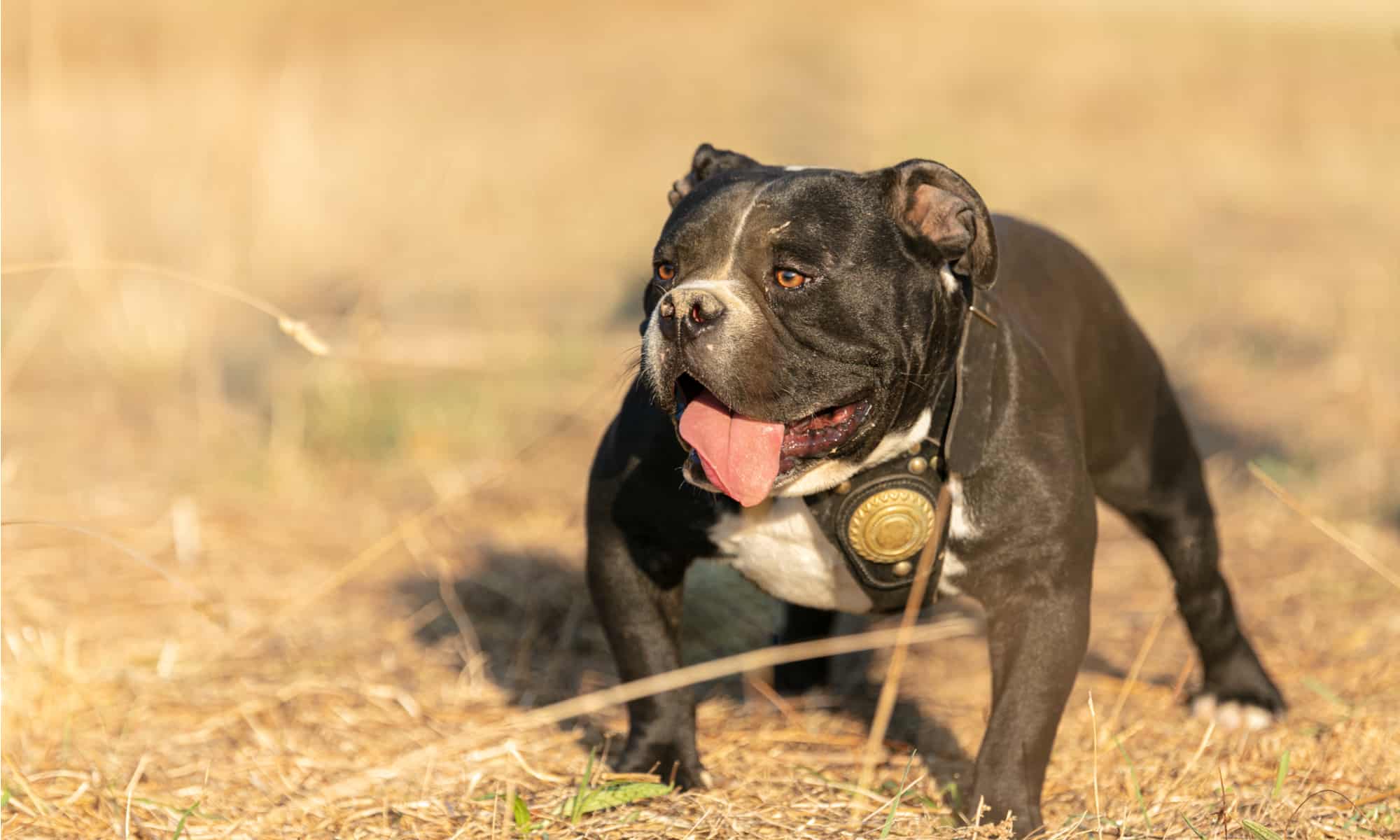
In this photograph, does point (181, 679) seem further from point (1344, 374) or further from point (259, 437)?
point (1344, 374)

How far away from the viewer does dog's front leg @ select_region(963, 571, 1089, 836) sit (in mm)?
3520

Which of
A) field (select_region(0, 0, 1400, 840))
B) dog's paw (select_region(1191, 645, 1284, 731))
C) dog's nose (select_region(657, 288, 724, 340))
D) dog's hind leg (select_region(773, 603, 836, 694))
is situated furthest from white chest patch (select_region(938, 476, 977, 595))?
dog's paw (select_region(1191, 645, 1284, 731))

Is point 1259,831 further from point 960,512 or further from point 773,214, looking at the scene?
point 773,214

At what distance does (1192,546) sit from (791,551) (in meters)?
1.51

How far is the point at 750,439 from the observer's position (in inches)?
133

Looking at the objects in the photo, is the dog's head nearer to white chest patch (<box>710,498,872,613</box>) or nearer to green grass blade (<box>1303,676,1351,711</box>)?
white chest patch (<box>710,498,872,613</box>)

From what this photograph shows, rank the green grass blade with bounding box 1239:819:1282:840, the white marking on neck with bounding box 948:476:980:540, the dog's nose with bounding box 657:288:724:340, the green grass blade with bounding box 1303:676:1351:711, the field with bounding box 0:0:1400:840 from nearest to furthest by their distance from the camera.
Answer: the green grass blade with bounding box 1239:819:1282:840, the dog's nose with bounding box 657:288:724:340, the white marking on neck with bounding box 948:476:980:540, the field with bounding box 0:0:1400:840, the green grass blade with bounding box 1303:676:1351:711

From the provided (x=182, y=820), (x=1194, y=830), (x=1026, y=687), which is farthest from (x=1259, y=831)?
(x=182, y=820)

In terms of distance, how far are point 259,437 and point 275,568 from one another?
162 centimetres

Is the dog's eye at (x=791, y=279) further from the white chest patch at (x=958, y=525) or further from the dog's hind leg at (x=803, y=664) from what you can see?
the dog's hind leg at (x=803, y=664)

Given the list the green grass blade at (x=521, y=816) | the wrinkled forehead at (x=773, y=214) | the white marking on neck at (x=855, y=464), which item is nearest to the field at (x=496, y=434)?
the green grass blade at (x=521, y=816)

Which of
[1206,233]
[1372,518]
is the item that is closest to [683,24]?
[1206,233]

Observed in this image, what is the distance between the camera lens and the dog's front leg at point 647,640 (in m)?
3.83

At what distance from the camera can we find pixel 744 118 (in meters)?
15.9
